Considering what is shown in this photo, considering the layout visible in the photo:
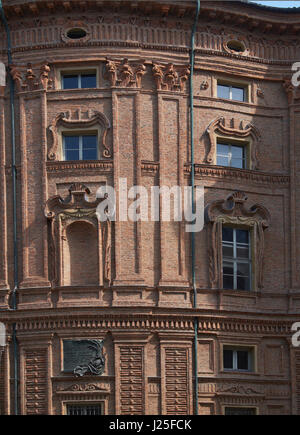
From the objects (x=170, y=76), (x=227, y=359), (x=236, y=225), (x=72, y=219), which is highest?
(x=170, y=76)

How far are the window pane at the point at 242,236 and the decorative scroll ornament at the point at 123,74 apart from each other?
6.75 metres

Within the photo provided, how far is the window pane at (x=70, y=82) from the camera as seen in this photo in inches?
1965

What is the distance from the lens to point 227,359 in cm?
4869

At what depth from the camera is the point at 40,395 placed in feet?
154

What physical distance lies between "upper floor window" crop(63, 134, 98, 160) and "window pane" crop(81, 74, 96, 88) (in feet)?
6.36

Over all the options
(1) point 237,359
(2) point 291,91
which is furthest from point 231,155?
(1) point 237,359

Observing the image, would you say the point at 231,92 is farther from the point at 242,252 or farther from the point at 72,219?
the point at 72,219

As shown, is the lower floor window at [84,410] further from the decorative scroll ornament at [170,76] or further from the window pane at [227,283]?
the decorative scroll ornament at [170,76]

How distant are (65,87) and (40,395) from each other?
1169 centimetres

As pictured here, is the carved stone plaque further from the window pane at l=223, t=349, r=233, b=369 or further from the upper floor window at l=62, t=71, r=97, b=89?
the upper floor window at l=62, t=71, r=97, b=89

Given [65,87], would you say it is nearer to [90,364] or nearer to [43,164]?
[43,164]

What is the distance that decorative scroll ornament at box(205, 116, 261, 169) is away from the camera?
A: 1970 inches

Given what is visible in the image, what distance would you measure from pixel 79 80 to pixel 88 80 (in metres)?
0.34
